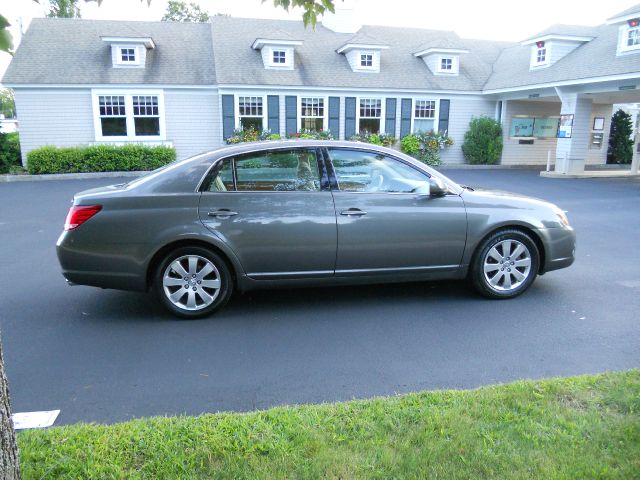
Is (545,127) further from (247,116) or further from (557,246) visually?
(557,246)

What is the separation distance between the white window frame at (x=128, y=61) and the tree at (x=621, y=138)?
21.5 metres

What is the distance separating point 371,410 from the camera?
10.0 ft

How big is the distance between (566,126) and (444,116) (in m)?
5.52

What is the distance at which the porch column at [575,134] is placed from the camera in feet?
62.4

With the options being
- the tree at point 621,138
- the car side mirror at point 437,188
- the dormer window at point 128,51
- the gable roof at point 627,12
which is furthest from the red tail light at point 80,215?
the tree at point 621,138

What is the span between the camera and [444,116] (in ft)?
76.3

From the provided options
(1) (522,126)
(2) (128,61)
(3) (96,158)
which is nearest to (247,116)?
(2) (128,61)

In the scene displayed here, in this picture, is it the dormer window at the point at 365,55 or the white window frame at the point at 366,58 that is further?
the white window frame at the point at 366,58

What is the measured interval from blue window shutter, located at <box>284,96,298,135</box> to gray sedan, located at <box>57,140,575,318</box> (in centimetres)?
1665

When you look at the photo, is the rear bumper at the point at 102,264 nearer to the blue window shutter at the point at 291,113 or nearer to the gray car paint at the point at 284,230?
the gray car paint at the point at 284,230

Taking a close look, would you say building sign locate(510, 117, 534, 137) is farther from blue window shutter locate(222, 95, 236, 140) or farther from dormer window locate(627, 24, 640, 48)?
blue window shutter locate(222, 95, 236, 140)

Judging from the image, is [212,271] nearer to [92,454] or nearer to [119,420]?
[119,420]

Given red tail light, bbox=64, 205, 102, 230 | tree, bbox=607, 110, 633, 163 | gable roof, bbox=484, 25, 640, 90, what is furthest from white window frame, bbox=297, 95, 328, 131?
red tail light, bbox=64, 205, 102, 230

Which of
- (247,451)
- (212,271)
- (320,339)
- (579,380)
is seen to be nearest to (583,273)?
(579,380)
